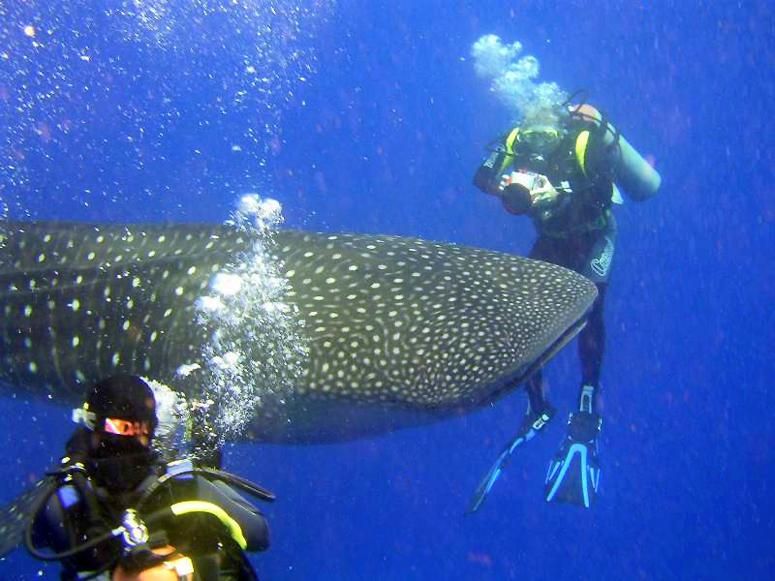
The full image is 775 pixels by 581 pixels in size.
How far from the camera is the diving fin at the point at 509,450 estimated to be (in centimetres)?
877

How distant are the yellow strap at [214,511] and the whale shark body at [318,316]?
211 cm

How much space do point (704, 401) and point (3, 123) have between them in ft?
146

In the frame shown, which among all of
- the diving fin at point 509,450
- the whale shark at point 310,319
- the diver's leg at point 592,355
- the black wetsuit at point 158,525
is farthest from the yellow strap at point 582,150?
the black wetsuit at point 158,525

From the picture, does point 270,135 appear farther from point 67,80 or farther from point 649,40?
point 649,40

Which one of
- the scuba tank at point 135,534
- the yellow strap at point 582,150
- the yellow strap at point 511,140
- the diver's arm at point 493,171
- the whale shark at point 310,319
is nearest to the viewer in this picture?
the scuba tank at point 135,534

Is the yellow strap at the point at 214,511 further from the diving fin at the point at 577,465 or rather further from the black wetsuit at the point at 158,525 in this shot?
the diving fin at the point at 577,465

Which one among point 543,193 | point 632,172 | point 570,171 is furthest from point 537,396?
point 632,172

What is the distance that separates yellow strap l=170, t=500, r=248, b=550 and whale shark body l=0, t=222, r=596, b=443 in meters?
2.11

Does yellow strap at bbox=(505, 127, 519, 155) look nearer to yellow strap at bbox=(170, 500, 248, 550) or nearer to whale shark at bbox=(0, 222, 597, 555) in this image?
whale shark at bbox=(0, 222, 597, 555)

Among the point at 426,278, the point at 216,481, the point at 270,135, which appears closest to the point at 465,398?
the point at 426,278

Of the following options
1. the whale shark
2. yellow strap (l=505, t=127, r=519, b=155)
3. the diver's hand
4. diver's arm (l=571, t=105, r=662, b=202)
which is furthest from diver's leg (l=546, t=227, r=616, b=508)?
the whale shark

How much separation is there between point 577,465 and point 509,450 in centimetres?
107

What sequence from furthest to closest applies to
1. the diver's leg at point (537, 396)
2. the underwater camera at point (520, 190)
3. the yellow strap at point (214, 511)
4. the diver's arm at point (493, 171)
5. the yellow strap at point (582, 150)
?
the diver's arm at point (493, 171) → the diver's leg at point (537, 396) → the yellow strap at point (582, 150) → the underwater camera at point (520, 190) → the yellow strap at point (214, 511)

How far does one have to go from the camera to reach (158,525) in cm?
205
